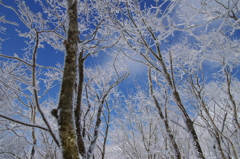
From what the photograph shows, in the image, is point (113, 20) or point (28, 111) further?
point (28, 111)

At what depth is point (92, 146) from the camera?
3.34 meters

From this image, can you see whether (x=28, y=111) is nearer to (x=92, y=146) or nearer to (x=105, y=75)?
(x=105, y=75)

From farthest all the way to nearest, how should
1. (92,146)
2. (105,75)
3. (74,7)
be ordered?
(105,75) < (92,146) < (74,7)

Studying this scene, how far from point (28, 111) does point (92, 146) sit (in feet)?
20.1

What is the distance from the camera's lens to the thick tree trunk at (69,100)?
1068 mm

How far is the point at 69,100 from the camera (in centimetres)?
126

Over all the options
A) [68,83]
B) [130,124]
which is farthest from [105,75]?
[68,83]

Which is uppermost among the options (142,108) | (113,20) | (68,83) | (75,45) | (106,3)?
(106,3)

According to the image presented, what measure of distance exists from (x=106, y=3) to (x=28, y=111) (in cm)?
734

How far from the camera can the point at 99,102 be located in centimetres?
448

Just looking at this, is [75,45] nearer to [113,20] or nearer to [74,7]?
[74,7]

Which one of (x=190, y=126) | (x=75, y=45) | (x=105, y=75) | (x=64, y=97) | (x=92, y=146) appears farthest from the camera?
(x=105, y=75)

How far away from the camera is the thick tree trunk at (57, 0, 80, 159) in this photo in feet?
3.51

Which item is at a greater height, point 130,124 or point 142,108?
point 142,108
